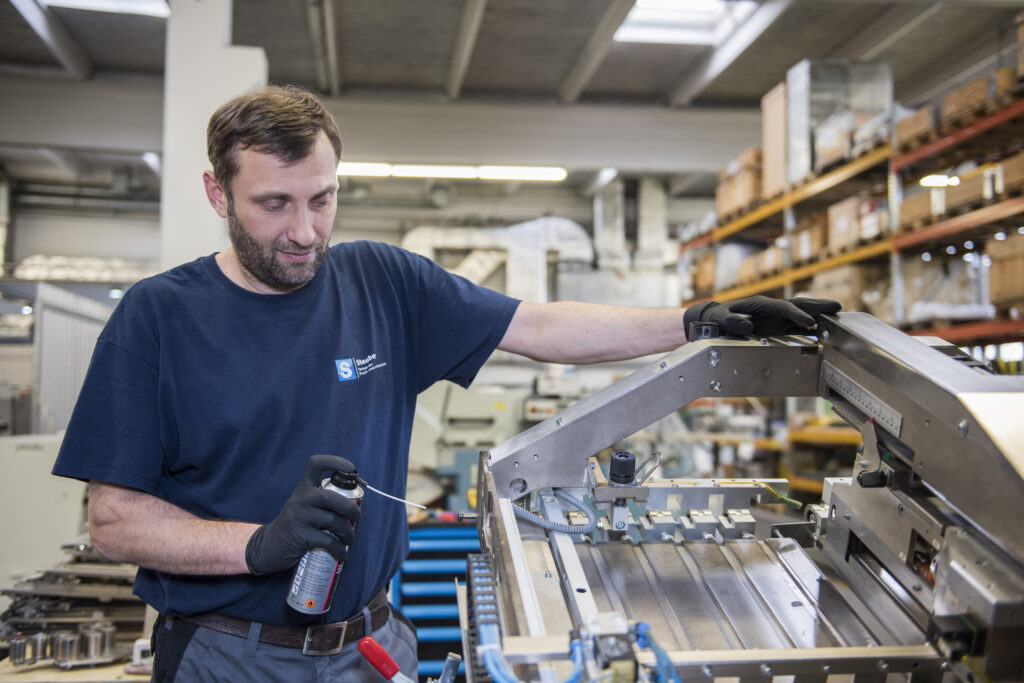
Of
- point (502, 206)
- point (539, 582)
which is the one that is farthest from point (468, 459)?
point (502, 206)

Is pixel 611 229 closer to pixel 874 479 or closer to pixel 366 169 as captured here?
pixel 366 169

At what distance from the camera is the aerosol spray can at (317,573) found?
1.23m

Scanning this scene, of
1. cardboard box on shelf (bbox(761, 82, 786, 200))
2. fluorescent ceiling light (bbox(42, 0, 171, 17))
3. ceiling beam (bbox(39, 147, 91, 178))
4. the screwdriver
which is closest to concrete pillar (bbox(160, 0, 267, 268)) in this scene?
the screwdriver

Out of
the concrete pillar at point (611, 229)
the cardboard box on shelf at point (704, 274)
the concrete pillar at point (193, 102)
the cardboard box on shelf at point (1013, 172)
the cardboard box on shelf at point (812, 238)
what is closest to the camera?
the concrete pillar at point (193, 102)

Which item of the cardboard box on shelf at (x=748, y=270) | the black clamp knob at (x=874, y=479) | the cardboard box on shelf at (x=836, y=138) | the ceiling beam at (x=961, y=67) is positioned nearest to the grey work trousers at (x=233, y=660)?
A: the black clamp knob at (x=874, y=479)

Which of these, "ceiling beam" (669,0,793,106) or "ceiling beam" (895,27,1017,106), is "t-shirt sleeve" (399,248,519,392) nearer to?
"ceiling beam" (669,0,793,106)

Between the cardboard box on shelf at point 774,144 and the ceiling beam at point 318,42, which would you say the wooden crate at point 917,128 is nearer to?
the cardboard box on shelf at point 774,144

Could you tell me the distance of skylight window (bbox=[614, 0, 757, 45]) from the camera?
21.9 ft

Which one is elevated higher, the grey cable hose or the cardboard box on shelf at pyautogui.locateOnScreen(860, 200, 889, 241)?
the cardboard box on shelf at pyautogui.locateOnScreen(860, 200, 889, 241)

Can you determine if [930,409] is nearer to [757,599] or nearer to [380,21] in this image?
[757,599]

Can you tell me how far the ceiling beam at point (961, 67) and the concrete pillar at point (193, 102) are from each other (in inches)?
257

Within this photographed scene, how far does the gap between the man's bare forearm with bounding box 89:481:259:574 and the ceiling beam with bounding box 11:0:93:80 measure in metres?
6.25

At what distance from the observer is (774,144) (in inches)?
243

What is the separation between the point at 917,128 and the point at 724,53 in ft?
9.31
